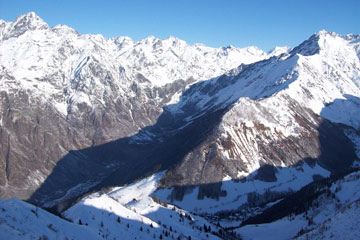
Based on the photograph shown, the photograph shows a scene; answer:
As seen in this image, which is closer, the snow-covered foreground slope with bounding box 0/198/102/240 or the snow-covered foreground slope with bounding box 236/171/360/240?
the snow-covered foreground slope with bounding box 0/198/102/240

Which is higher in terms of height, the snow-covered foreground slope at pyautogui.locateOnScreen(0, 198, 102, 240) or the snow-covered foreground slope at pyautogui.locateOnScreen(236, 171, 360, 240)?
the snow-covered foreground slope at pyautogui.locateOnScreen(0, 198, 102, 240)

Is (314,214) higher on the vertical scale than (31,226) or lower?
lower

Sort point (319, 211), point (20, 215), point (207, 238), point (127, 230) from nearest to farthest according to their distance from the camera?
point (20, 215) < point (127, 230) < point (207, 238) < point (319, 211)

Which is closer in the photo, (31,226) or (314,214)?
(31,226)

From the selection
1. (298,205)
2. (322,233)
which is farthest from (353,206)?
(298,205)

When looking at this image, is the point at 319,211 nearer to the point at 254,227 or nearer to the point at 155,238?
the point at 254,227

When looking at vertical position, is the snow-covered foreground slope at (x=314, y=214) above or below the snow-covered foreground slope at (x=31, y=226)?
below

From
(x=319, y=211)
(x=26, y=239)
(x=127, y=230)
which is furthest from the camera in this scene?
(x=319, y=211)

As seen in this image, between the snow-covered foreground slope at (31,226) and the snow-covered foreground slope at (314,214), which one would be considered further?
the snow-covered foreground slope at (314,214)

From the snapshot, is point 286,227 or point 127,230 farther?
point 286,227

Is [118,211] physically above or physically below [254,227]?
above

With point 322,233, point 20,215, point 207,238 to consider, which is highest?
point 20,215
